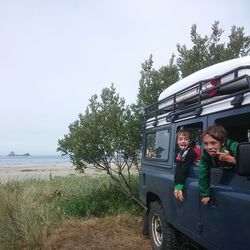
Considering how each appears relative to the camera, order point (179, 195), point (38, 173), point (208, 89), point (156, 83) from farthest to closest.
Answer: point (38, 173)
point (156, 83)
point (179, 195)
point (208, 89)

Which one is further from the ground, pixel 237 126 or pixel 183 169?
pixel 237 126

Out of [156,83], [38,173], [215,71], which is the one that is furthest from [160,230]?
[38,173]

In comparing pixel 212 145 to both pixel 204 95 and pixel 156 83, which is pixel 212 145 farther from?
pixel 156 83

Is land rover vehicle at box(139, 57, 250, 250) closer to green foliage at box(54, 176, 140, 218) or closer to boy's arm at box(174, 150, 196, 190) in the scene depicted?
boy's arm at box(174, 150, 196, 190)

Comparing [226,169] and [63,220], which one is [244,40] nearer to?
[63,220]

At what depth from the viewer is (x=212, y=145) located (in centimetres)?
381

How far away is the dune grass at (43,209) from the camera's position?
7.23 m

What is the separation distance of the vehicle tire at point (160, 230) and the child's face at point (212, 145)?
6.73 feet

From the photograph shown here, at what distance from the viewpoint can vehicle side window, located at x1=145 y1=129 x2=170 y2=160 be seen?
5913 millimetres

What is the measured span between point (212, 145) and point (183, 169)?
3.46 feet

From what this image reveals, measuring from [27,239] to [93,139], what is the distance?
3.25 metres

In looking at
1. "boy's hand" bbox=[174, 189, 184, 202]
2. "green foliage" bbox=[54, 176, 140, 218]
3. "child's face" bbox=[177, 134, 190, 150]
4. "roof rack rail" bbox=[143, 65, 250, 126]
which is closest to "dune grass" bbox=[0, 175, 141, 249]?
"green foliage" bbox=[54, 176, 140, 218]

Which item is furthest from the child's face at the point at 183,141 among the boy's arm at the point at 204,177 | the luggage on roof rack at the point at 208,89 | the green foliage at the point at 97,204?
the green foliage at the point at 97,204

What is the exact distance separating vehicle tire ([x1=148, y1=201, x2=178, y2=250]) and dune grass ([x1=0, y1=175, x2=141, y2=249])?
1.91 m
